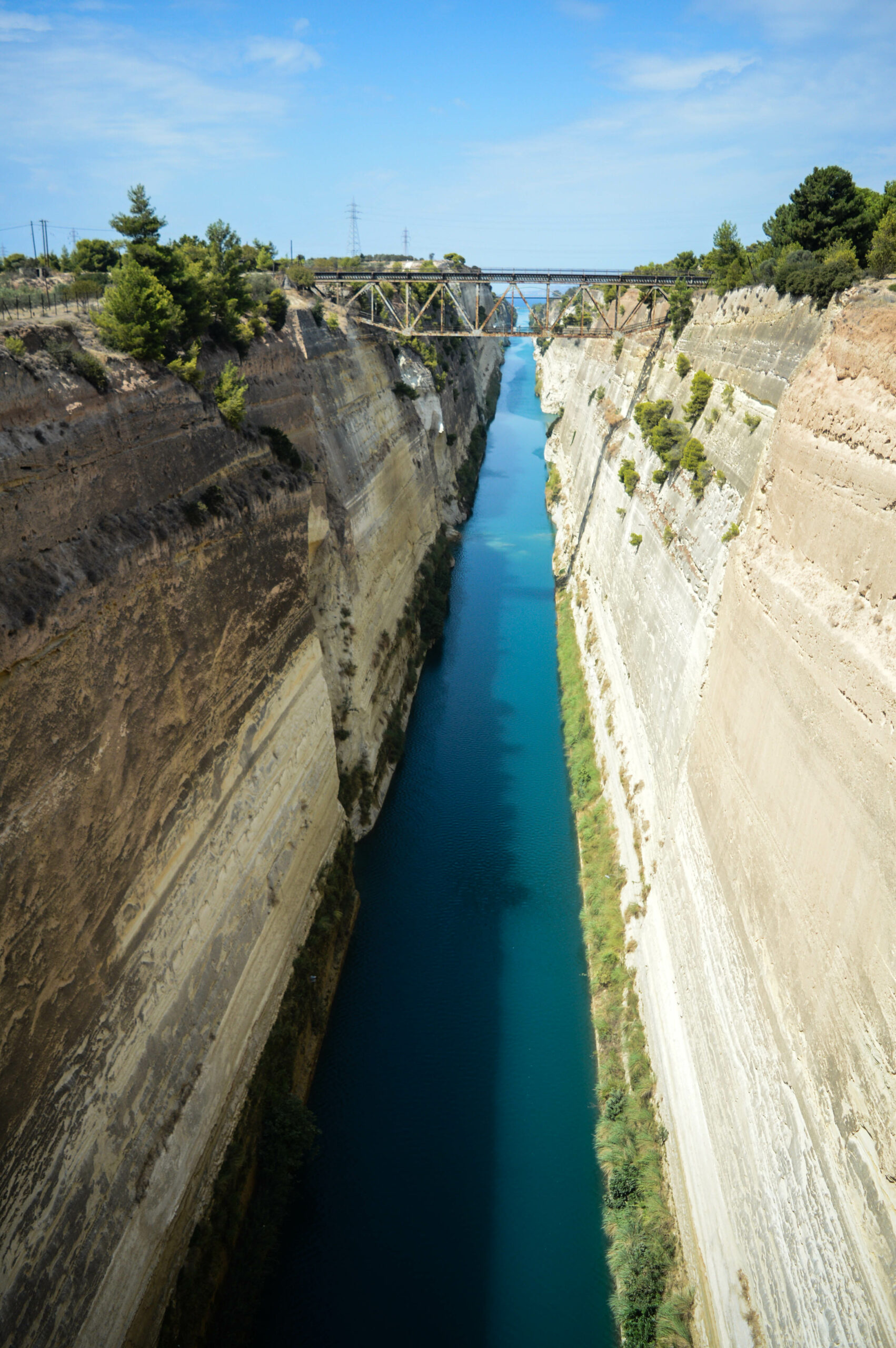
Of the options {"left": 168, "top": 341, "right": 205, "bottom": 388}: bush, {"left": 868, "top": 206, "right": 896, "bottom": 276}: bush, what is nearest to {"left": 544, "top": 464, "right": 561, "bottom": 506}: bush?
{"left": 868, "top": 206, "right": 896, "bottom": 276}: bush

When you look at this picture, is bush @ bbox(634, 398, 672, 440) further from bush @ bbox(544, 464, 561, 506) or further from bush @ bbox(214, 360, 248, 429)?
bush @ bbox(544, 464, 561, 506)

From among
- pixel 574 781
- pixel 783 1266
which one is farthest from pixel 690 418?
pixel 783 1266

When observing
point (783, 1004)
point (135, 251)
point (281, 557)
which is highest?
point (135, 251)

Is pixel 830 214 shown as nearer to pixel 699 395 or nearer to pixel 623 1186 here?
pixel 699 395

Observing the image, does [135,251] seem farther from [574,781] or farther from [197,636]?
[574,781]

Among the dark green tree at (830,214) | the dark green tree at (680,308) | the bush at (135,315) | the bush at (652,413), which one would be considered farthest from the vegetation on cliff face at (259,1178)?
the dark green tree at (680,308)
